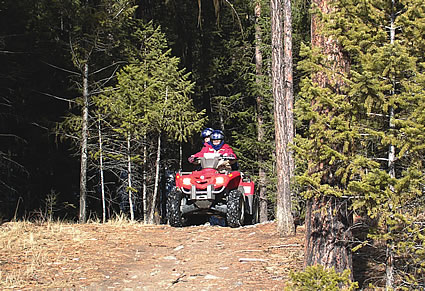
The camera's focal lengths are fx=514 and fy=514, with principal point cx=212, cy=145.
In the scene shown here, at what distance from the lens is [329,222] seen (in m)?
5.75

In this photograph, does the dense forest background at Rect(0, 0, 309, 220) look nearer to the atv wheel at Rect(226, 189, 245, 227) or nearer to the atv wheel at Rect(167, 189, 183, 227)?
the atv wheel at Rect(167, 189, 183, 227)

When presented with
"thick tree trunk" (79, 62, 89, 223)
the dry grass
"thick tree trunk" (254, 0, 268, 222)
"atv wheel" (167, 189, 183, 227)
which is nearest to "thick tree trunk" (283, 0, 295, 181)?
"atv wheel" (167, 189, 183, 227)

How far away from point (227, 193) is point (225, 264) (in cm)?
417

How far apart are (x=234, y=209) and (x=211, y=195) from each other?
0.60 m

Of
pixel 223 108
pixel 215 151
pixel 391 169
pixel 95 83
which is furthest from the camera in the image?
pixel 223 108

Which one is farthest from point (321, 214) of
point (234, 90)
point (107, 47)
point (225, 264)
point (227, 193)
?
point (234, 90)

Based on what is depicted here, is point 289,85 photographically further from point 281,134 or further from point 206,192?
point 206,192

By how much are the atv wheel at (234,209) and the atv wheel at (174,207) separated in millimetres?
1140

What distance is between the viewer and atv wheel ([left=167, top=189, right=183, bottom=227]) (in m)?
11.4

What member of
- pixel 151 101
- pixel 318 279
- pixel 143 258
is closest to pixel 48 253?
pixel 143 258

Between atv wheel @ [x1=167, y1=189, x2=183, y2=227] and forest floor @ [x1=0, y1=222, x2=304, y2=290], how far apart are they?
4.19ft

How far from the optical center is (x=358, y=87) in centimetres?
486

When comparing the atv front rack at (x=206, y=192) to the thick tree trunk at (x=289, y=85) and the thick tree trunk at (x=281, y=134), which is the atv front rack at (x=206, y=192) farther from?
the thick tree trunk at (x=281, y=134)

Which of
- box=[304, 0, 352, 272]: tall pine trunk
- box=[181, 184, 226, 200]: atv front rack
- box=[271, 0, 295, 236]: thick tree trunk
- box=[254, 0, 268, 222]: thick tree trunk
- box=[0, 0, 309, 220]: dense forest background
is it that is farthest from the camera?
box=[254, 0, 268, 222]: thick tree trunk
